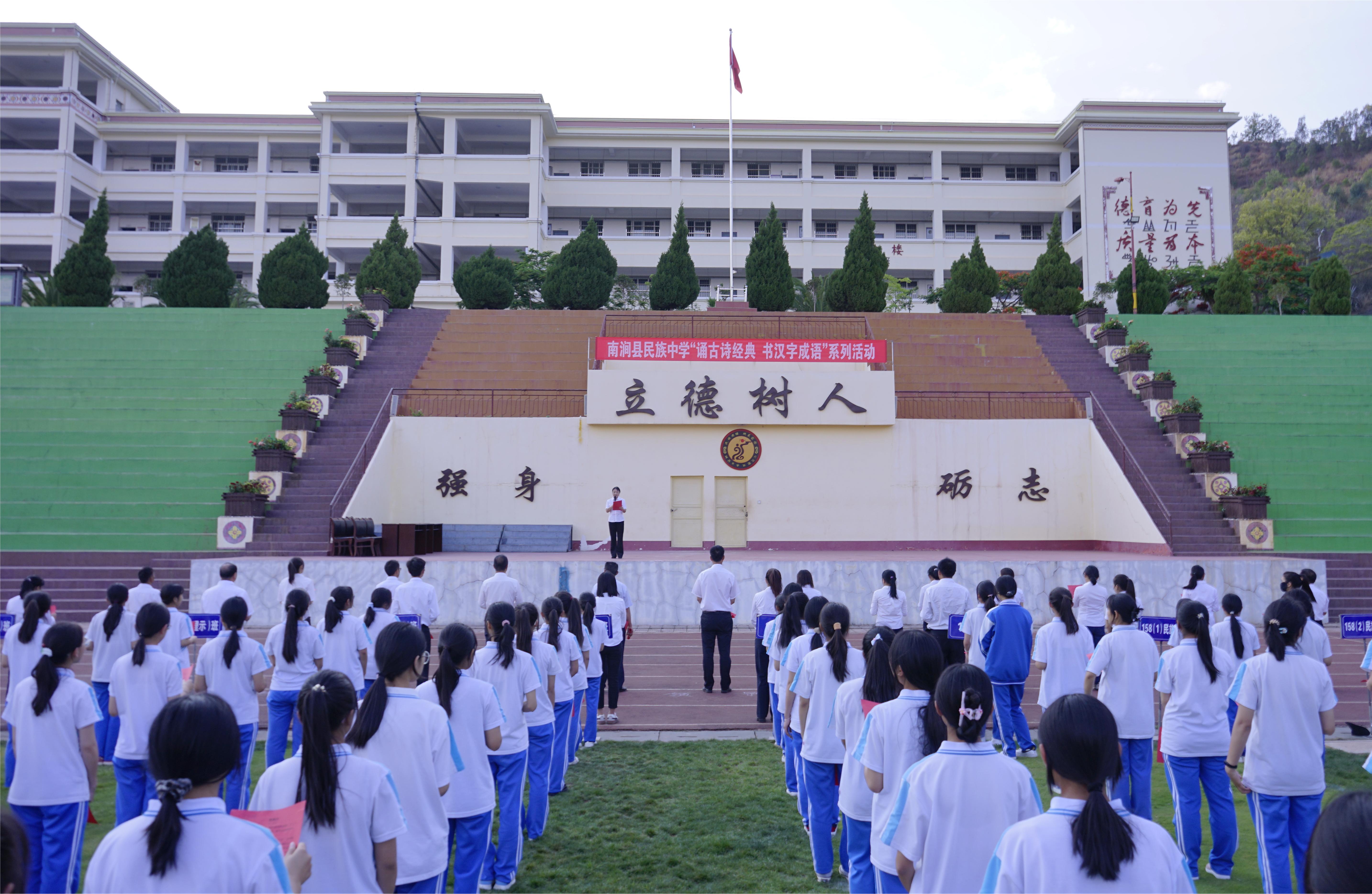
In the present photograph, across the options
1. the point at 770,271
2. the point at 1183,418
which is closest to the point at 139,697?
the point at 1183,418

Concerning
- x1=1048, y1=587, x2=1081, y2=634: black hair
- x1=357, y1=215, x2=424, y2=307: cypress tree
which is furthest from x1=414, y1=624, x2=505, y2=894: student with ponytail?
x1=357, y1=215, x2=424, y2=307: cypress tree

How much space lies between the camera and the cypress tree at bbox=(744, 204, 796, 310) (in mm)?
27297

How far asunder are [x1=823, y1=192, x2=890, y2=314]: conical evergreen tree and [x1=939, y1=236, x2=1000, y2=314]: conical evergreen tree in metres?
2.44

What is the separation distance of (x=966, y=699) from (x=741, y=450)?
682 inches

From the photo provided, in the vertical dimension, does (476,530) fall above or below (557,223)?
below

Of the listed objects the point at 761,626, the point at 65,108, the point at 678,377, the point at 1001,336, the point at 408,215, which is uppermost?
the point at 65,108

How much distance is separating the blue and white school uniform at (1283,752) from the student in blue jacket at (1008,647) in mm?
2847

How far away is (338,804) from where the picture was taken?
2844 mm

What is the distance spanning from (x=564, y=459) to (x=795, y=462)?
5.45 meters

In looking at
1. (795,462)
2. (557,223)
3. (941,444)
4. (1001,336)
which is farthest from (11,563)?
(557,223)

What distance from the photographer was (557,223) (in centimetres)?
4053

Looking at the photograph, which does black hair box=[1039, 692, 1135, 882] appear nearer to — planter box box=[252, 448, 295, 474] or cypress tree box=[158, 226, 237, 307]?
planter box box=[252, 448, 295, 474]

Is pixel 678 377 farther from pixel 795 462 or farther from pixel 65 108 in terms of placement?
pixel 65 108

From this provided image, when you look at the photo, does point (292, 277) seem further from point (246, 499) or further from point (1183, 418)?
point (1183, 418)
